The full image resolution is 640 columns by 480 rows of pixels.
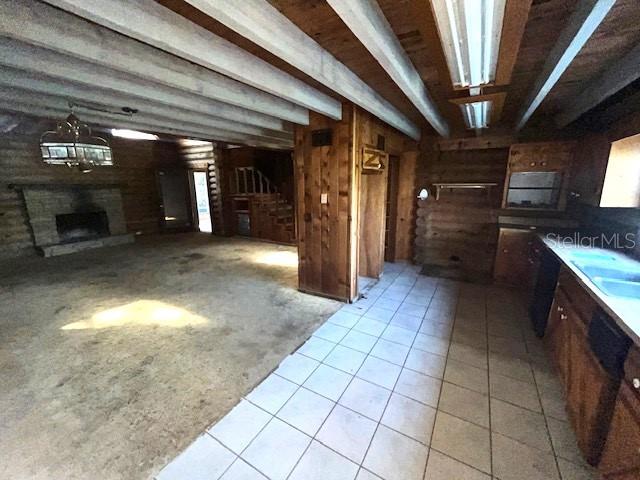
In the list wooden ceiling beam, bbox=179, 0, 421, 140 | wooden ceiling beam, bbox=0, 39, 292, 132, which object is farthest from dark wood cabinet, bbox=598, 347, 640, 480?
wooden ceiling beam, bbox=0, 39, 292, 132

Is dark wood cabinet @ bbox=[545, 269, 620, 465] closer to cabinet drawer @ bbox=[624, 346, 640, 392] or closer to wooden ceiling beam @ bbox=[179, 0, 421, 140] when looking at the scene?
cabinet drawer @ bbox=[624, 346, 640, 392]

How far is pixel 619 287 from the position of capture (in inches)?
64.4

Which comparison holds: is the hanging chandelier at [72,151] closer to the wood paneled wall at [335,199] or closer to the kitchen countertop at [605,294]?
the wood paneled wall at [335,199]

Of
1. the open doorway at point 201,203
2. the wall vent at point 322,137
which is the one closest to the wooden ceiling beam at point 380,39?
the wall vent at point 322,137

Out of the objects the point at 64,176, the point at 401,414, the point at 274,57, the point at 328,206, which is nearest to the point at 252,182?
the point at 64,176

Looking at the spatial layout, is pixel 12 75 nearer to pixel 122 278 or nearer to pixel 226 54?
pixel 226 54

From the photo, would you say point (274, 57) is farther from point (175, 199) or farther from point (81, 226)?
point (175, 199)

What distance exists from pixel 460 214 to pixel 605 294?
119 inches

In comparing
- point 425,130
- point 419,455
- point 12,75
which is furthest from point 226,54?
point 425,130

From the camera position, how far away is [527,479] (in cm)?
132

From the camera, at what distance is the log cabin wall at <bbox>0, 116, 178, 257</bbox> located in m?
5.01

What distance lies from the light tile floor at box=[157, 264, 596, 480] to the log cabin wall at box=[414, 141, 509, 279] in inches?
67.2

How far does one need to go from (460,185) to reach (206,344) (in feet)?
13.3

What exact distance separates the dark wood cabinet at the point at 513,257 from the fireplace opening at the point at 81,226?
27.0ft
